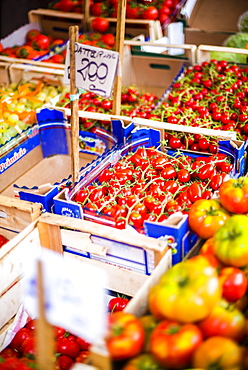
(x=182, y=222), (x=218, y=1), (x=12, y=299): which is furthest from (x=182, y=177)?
(x=218, y=1)

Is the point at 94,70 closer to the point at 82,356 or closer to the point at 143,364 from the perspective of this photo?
the point at 82,356

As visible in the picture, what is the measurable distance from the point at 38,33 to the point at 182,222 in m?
3.68

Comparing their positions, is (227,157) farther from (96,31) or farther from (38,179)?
(96,31)

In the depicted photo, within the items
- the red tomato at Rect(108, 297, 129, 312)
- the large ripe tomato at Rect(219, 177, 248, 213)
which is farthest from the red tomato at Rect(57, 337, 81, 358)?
the large ripe tomato at Rect(219, 177, 248, 213)

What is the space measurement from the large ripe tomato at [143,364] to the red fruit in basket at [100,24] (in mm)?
4001

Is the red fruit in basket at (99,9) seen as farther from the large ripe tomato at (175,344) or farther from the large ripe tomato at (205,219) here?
the large ripe tomato at (175,344)

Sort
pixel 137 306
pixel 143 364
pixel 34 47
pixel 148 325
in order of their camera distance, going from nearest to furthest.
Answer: pixel 143 364
pixel 148 325
pixel 137 306
pixel 34 47

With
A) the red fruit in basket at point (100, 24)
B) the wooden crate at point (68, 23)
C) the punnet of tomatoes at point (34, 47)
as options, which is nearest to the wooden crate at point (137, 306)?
the punnet of tomatoes at point (34, 47)

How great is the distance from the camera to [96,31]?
468 cm

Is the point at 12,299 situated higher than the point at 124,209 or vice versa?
the point at 124,209

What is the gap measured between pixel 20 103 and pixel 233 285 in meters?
2.60

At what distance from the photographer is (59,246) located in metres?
2.15

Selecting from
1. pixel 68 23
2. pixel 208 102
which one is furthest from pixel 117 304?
pixel 68 23

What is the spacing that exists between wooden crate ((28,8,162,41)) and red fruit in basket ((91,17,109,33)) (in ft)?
0.18
